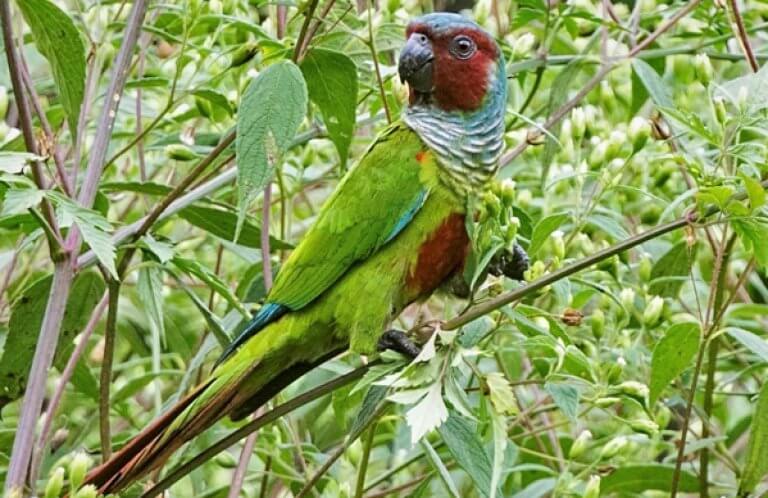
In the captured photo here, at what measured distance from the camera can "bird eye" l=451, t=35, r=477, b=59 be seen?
8.54 feet

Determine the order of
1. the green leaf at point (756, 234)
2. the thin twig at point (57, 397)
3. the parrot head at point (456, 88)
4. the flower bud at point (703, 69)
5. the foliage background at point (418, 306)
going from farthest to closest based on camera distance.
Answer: the parrot head at point (456, 88) < the flower bud at point (703, 69) < the thin twig at point (57, 397) < the foliage background at point (418, 306) < the green leaf at point (756, 234)

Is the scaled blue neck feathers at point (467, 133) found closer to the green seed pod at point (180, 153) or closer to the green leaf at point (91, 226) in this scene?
the green seed pod at point (180, 153)

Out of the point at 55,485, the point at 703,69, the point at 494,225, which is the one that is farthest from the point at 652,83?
the point at 55,485

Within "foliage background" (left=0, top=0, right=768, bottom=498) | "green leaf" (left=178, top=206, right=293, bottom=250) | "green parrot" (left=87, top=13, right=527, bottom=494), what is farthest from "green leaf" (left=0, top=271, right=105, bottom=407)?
"green parrot" (left=87, top=13, right=527, bottom=494)

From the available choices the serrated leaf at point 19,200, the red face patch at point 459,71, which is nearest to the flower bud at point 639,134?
the red face patch at point 459,71

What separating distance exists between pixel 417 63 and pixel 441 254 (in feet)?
1.33

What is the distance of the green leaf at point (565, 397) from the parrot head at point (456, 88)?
1.90ft

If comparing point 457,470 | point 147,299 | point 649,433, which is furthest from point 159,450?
point 457,470

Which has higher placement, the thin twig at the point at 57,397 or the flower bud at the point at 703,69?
the flower bud at the point at 703,69

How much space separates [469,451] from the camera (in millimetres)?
1908

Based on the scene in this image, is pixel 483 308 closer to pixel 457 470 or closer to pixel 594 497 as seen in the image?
pixel 594 497

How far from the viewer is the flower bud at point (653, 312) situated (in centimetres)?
234

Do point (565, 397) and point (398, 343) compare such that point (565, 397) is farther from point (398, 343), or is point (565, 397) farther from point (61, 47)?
point (61, 47)

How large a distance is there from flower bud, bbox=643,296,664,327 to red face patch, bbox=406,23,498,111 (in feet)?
1.87
